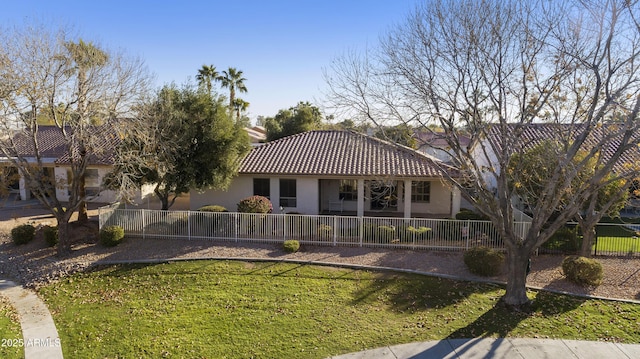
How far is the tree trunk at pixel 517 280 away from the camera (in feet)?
33.0

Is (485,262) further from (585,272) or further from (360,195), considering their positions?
(360,195)

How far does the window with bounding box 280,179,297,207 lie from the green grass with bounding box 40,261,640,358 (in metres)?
7.20

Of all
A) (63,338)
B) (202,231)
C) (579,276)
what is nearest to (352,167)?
(202,231)

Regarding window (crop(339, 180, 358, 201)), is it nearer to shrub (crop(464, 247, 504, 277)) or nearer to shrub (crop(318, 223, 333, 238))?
shrub (crop(318, 223, 333, 238))

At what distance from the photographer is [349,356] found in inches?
311

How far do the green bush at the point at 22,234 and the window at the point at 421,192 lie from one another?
1703 cm

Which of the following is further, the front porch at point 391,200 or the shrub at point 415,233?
the front porch at point 391,200

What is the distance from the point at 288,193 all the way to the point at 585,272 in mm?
12768

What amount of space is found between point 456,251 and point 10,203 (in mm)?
25300

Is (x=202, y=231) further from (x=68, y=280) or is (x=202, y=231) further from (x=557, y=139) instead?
(x=557, y=139)

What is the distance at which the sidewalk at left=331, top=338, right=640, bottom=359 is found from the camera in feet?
26.0

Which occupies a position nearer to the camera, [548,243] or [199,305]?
[199,305]

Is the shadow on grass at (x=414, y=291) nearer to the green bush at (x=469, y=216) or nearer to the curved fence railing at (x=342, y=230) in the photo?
the curved fence railing at (x=342, y=230)

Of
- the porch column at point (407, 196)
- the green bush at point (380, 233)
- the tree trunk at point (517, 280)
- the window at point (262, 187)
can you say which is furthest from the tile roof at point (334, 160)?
the tree trunk at point (517, 280)
